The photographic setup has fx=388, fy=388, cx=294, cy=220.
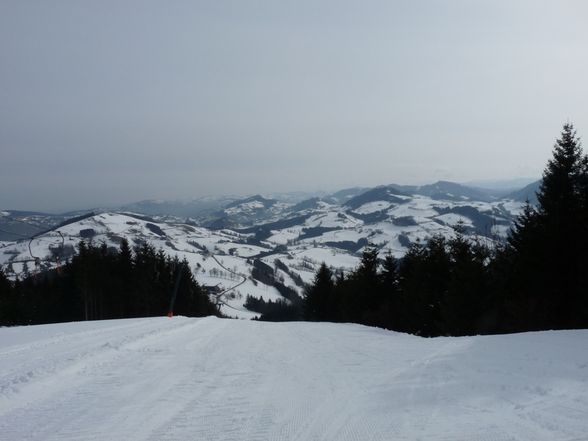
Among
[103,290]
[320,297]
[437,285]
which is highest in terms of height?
[437,285]

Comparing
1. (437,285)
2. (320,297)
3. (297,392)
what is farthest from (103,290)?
(297,392)

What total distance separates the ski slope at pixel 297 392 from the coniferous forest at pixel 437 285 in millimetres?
10121

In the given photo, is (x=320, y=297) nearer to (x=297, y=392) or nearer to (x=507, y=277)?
(x=507, y=277)

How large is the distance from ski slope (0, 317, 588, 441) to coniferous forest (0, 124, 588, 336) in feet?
33.2

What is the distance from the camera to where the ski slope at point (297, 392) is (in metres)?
5.00

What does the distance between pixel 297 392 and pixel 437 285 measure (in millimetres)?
23576

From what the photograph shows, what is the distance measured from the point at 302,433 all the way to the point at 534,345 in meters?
7.71

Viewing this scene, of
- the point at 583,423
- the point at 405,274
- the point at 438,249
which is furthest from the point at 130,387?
the point at 405,274

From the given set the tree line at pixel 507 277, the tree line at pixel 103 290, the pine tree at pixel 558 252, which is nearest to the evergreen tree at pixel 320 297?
the tree line at pixel 507 277

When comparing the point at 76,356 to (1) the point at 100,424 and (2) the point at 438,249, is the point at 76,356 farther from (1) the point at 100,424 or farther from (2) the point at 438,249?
(2) the point at 438,249

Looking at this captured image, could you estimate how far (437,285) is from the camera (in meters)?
27.9

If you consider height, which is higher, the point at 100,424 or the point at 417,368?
the point at 100,424

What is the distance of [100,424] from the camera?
5.27 metres

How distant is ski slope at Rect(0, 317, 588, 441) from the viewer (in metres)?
5.00
